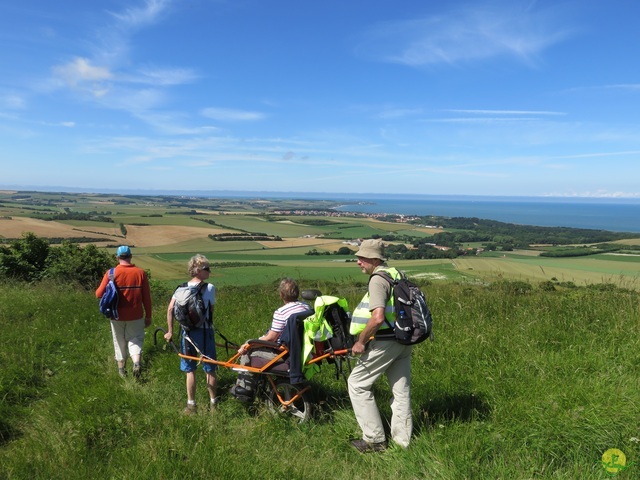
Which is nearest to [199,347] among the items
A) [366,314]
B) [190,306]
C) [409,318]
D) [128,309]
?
[190,306]

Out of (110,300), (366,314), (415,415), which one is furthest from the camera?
(110,300)

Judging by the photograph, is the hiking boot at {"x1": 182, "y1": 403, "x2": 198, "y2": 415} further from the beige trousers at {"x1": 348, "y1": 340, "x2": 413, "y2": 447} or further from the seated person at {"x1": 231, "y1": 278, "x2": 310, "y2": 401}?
the beige trousers at {"x1": 348, "y1": 340, "x2": 413, "y2": 447}

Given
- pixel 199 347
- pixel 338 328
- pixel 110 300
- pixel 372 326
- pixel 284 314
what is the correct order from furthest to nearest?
pixel 110 300, pixel 199 347, pixel 284 314, pixel 338 328, pixel 372 326

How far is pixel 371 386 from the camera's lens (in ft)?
11.7

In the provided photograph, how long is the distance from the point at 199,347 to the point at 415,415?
249cm

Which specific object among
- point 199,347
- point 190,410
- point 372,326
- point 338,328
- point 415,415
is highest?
point 372,326

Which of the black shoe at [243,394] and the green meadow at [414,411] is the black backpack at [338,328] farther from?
the black shoe at [243,394]

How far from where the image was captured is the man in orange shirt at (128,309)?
5555 mm

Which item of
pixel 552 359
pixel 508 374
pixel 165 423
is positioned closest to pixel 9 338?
pixel 165 423

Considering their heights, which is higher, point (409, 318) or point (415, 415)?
point (409, 318)

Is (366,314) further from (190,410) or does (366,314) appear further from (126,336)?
(126,336)

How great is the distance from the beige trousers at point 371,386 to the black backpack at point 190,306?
76.1 inches

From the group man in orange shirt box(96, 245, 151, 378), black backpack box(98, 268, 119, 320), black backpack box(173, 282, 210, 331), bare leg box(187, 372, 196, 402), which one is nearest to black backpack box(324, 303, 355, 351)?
black backpack box(173, 282, 210, 331)

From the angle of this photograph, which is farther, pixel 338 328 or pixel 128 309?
pixel 128 309
